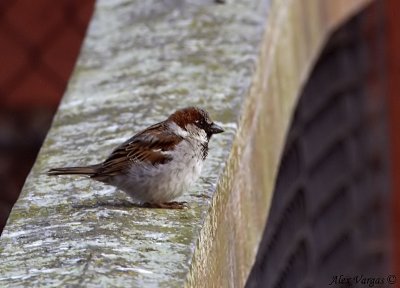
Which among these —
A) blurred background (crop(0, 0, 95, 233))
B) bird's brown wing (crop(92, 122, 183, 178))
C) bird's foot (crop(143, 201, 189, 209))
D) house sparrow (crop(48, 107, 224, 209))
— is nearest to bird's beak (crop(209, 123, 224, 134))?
house sparrow (crop(48, 107, 224, 209))

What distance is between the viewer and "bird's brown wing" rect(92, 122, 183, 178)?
319 centimetres

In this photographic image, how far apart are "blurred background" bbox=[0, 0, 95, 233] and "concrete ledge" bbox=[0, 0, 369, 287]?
5.09 ft

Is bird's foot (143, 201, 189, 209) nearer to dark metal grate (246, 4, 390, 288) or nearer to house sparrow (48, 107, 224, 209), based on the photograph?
house sparrow (48, 107, 224, 209)

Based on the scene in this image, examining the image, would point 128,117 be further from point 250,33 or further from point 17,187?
point 17,187

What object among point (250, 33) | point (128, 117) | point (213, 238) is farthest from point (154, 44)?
point (213, 238)

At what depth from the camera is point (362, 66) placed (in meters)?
5.71

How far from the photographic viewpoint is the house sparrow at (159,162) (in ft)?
10.2

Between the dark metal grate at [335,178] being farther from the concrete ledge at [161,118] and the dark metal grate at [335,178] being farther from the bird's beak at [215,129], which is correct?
the bird's beak at [215,129]

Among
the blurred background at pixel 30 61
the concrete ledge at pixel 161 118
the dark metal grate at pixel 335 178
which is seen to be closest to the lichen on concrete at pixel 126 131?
the concrete ledge at pixel 161 118

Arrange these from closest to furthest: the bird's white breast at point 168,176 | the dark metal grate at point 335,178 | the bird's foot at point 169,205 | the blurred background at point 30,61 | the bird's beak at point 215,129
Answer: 1. the bird's foot at point 169,205
2. the bird's white breast at point 168,176
3. the bird's beak at point 215,129
4. the dark metal grate at point 335,178
5. the blurred background at point 30,61

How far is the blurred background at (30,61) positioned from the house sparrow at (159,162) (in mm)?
2938

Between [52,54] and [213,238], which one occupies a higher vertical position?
[52,54]

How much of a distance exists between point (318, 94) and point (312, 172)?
23.4 inches

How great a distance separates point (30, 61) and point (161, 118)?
2917mm
